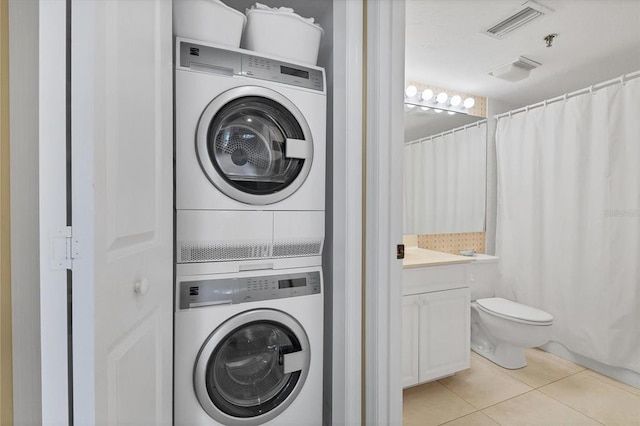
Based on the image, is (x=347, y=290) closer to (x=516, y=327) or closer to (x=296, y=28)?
(x=296, y=28)

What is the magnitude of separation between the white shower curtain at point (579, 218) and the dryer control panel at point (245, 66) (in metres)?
2.25

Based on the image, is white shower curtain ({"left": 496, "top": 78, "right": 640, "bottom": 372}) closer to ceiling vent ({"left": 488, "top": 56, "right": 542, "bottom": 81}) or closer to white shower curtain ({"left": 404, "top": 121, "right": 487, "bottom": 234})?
white shower curtain ({"left": 404, "top": 121, "right": 487, "bottom": 234})

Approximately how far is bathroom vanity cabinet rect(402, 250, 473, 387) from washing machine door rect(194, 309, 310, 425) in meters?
0.87

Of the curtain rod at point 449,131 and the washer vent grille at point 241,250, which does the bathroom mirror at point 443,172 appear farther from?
the washer vent grille at point 241,250

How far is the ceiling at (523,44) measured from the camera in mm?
1736

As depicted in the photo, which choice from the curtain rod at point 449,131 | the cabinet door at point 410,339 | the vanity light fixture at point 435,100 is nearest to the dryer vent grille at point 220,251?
the cabinet door at point 410,339

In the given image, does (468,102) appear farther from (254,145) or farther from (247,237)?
(247,237)

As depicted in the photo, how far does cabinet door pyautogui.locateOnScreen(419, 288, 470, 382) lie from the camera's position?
6.58ft

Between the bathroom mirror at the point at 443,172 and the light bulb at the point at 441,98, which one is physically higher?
the light bulb at the point at 441,98

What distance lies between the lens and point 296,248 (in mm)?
1375

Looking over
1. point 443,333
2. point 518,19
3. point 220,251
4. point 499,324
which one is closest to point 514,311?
point 499,324

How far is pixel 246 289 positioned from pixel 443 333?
1.47 m

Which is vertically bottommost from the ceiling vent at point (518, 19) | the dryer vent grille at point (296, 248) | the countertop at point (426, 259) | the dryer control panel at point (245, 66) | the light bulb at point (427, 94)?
the countertop at point (426, 259)

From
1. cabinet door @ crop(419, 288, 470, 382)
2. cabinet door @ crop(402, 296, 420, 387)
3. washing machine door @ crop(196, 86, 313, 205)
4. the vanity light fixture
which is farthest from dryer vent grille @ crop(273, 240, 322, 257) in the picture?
the vanity light fixture
